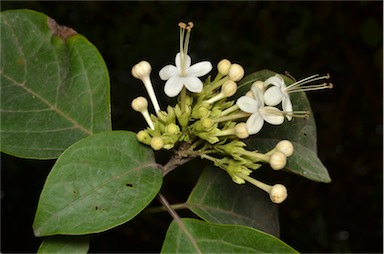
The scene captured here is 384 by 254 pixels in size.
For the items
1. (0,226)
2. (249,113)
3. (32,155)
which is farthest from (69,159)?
(0,226)

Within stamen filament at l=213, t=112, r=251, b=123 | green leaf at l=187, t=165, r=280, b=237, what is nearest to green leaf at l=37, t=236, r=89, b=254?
green leaf at l=187, t=165, r=280, b=237

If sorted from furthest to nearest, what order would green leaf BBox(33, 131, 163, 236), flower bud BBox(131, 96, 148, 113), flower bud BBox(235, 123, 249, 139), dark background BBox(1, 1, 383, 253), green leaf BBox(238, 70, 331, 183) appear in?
dark background BBox(1, 1, 383, 253), green leaf BBox(238, 70, 331, 183), flower bud BBox(131, 96, 148, 113), flower bud BBox(235, 123, 249, 139), green leaf BBox(33, 131, 163, 236)

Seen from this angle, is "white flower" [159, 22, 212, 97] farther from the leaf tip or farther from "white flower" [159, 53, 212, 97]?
the leaf tip

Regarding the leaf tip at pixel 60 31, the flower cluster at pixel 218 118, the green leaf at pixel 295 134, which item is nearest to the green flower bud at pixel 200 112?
the flower cluster at pixel 218 118

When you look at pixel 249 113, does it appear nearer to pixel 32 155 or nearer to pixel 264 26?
pixel 32 155

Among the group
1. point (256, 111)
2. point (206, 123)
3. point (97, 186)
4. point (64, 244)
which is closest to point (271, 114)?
point (256, 111)

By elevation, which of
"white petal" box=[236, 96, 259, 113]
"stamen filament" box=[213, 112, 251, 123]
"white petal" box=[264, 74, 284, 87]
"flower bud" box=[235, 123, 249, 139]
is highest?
"white petal" box=[264, 74, 284, 87]

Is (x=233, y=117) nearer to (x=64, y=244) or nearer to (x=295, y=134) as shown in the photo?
(x=295, y=134)
